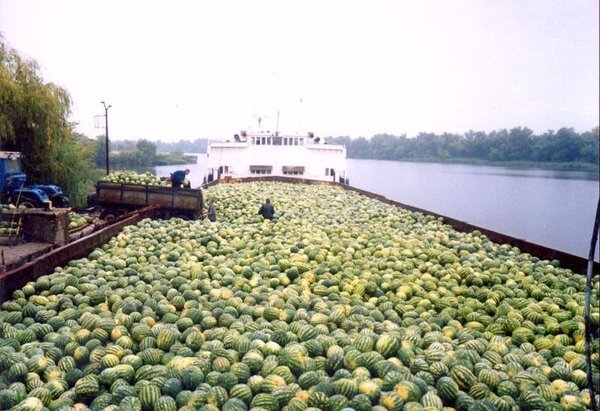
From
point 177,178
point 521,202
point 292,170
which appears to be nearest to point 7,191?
point 177,178

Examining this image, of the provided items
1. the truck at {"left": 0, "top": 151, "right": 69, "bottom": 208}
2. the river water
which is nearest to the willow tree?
the truck at {"left": 0, "top": 151, "right": 69, "bottom": 208}

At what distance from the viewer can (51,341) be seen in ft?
17.3

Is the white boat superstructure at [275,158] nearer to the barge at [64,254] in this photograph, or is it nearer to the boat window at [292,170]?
the boat window at [292,170]

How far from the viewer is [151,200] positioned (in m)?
14.6

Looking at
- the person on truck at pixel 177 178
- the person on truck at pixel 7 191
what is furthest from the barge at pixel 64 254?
the person on truck at pixel 7 191

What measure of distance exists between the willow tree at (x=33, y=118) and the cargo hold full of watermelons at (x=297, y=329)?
1666cm

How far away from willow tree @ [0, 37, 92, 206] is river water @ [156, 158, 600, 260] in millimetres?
27646

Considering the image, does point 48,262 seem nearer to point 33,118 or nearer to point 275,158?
point 33,118

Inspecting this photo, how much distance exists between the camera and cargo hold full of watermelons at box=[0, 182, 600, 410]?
13.9 feet

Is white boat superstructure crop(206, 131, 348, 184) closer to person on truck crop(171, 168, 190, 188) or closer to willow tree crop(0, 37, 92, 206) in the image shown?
willow tree crop(0, 37, 92, 206)

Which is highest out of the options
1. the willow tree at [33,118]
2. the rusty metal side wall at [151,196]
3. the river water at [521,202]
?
the willow tree at [33,118]

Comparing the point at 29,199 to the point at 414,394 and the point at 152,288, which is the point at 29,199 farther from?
the point at 414,394

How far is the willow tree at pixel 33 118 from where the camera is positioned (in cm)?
2203

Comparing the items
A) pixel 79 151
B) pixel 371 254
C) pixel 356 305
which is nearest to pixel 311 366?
pixel 356 305
